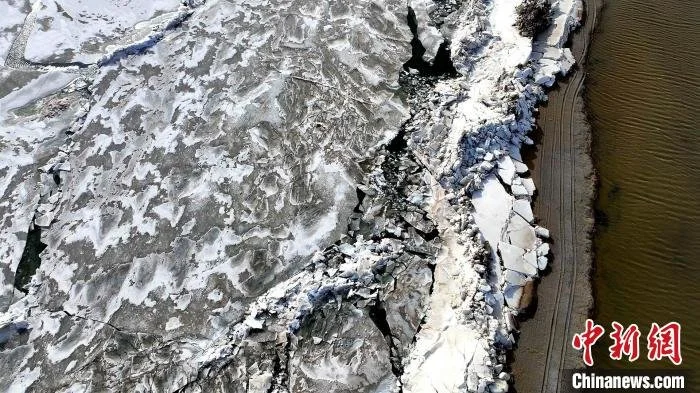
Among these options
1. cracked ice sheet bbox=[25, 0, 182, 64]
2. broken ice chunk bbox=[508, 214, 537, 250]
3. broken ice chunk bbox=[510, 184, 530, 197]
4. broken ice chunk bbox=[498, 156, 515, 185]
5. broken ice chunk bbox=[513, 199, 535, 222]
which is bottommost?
broken ice chunk bbox=[508, 214, 537, 250]

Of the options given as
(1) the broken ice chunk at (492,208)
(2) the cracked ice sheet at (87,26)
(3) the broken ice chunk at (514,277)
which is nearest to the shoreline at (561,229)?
(3) the broken ice chunk at (514,277)

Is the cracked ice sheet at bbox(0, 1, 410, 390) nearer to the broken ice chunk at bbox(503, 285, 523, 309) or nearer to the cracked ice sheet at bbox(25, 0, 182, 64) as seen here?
the cracked ice sheet at bbox(25, 0, 182, 64)

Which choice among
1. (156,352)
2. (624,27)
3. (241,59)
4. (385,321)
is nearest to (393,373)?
(385,321)

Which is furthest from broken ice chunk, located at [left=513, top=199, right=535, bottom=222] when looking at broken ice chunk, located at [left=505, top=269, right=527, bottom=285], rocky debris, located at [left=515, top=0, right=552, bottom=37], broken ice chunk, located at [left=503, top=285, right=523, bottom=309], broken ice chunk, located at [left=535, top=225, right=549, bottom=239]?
rocky debris, located at [left=515, top=0, right=552, bottom=37]

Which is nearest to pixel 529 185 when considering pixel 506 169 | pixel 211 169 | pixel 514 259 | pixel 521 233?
pixel 506 169

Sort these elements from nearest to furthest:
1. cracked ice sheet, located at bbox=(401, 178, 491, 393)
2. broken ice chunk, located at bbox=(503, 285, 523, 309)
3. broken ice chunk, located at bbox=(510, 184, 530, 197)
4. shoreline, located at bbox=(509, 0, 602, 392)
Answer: cracked ice sheet, located at bbox=(401, 178, 491, 393), shoreline, located at bbox=(509, 0, 602, 392), broken ice chunk, located at bbox=(503, 285, 523, 309), broken ice chunk, located at bbox=(510, 184, 530, 197)

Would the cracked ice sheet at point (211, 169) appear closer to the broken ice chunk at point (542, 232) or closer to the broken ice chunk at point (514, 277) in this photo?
the broken ice chunk at point (514, 277)
